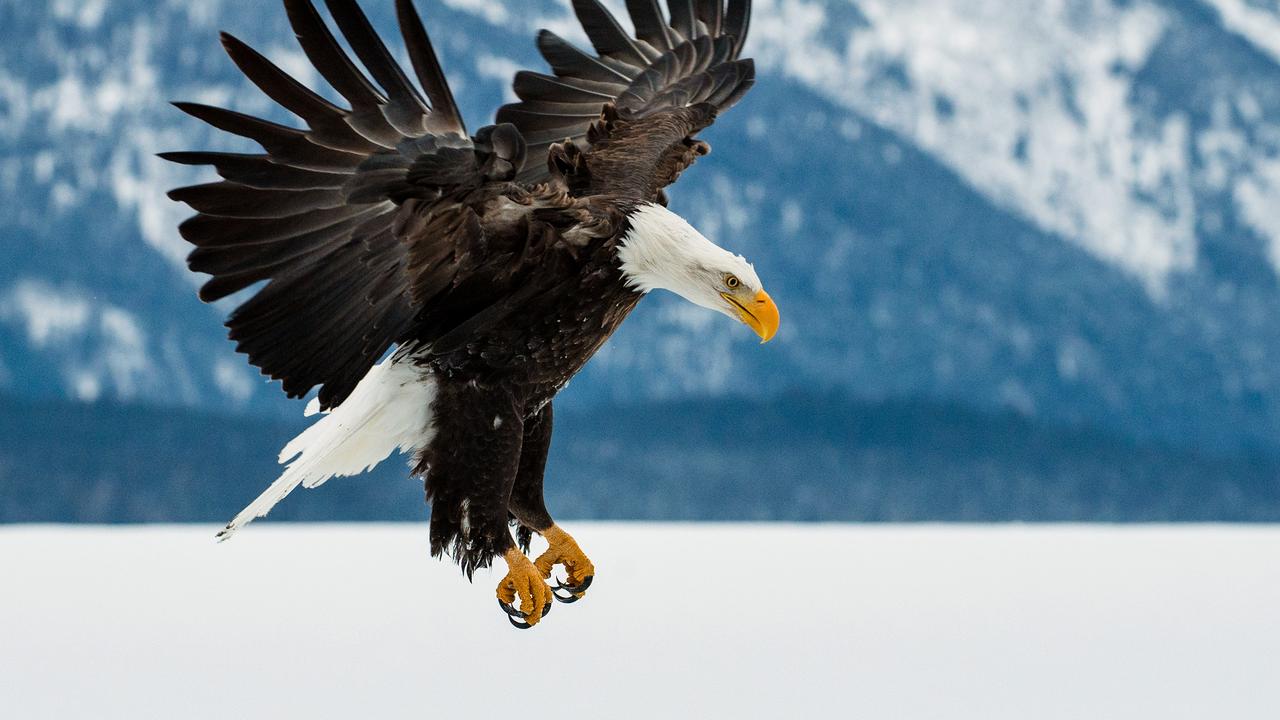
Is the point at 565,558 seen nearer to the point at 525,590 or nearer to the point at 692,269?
the point at 525,590

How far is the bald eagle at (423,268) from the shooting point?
108 inches

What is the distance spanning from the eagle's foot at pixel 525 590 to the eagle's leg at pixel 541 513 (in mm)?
234

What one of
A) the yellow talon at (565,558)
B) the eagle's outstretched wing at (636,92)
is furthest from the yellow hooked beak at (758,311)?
the yellow talon at (565,558)

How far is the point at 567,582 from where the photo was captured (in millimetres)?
3406

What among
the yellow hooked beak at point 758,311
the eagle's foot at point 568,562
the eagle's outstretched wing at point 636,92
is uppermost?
the eagle's outstretched wing at point 636,92

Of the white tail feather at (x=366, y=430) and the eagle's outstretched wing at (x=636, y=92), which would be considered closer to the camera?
the white tail feather at (x=366, y=430)

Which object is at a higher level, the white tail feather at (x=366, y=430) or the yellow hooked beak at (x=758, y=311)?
the yellow hooked beak at (x=758, y=311)

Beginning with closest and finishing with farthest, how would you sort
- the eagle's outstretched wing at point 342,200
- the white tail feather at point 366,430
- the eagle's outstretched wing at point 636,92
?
the eagle's outstretched wing at point 342,200 < the white tail feather at point 366,430 < the eagle's outstretched wing at point 636,92

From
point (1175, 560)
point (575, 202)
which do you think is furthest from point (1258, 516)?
point (575, 202)

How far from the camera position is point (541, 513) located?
3.37m

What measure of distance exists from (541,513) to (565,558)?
121mm

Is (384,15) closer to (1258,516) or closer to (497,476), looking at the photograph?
(497,476)

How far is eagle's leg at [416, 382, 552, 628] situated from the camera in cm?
297

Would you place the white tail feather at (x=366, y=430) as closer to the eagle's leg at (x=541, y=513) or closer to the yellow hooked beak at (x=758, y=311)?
the eagle's leg at (x=541, y=513)
